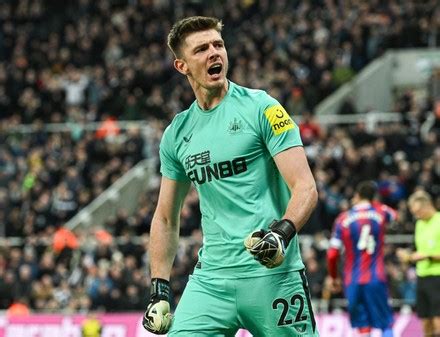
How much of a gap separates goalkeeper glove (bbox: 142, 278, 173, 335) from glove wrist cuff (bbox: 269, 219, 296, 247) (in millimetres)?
926

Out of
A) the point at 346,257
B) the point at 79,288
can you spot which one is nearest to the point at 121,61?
the point at 79,288

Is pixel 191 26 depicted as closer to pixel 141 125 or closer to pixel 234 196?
pixel 234 196

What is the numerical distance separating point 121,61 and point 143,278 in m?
9.33

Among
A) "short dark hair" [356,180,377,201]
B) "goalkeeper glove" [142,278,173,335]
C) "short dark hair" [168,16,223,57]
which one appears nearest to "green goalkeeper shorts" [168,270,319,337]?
"goalkeeper glove" [142,278,173,335]

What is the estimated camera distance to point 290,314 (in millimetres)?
6383

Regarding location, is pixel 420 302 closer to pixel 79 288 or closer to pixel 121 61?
pixel 79 288

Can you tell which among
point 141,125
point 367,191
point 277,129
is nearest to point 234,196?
point 277,129

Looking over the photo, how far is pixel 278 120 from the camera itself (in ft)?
21.1

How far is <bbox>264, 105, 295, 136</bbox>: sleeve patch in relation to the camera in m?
6.42

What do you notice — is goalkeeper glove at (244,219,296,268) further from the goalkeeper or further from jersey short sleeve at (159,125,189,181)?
jersey short sleeve at (159,125,189,181)

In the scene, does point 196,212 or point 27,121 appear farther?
point 27,121

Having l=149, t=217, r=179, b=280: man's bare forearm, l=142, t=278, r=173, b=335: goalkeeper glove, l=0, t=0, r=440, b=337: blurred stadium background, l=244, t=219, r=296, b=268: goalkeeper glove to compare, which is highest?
l=244, t=219, r=296, b=268: goalkeeper glove

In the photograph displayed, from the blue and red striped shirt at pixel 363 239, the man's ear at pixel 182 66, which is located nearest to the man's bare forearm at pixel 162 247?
the man's ear at pixel 182 66

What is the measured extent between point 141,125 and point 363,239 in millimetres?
12270
